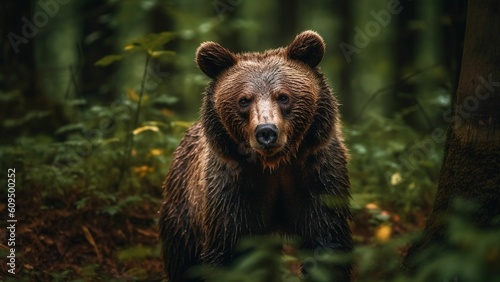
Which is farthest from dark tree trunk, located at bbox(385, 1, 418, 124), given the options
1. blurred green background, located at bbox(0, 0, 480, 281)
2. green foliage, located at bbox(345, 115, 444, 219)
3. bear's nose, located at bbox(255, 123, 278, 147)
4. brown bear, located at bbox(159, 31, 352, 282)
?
bear's nose, located at bbox(255, 123, 278, 147)

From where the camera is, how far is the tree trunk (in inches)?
160

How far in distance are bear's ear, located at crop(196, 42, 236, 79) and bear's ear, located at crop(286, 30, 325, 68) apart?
1.68 feet

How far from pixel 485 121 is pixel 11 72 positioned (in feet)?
22.5

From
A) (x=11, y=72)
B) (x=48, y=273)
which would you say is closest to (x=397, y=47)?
(x=11, y=72)

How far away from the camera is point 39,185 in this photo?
6438mm

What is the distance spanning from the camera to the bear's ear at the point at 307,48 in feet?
16.3

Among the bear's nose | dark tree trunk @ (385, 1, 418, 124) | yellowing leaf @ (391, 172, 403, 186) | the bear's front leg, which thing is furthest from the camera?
dark tree trunk @ (385, 1, 418, 124)

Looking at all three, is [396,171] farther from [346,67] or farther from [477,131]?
[346,67]

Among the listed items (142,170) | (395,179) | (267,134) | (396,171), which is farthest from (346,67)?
(267,134)

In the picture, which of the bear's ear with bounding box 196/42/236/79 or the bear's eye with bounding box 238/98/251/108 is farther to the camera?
the bear's ear with bounding box 196/42/236/79

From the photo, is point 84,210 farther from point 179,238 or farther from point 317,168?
point 317,168

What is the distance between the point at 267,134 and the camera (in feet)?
14.2

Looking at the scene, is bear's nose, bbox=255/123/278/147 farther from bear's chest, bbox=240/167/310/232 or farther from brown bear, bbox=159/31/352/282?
bear's chest, bbox=240/167/310/232

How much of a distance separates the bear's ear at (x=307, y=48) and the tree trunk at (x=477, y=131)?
1207mm
